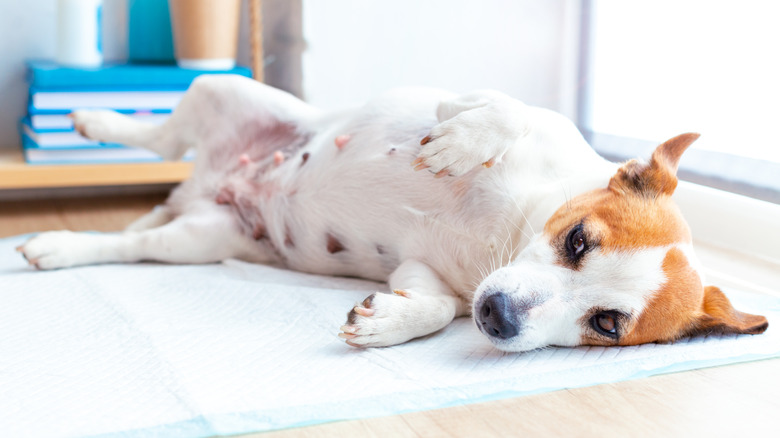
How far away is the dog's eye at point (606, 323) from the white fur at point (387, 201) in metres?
0.03

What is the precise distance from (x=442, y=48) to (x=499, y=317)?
165 cm

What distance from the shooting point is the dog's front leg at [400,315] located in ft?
4.26

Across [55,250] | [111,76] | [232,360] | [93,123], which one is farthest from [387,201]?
[111,76]

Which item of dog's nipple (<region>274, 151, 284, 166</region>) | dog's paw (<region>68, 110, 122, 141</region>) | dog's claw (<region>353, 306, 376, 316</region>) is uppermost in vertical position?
dog's paw (<region>68, 110, 122, 141</region>)

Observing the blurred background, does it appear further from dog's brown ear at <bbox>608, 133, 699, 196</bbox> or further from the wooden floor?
the wooden floor

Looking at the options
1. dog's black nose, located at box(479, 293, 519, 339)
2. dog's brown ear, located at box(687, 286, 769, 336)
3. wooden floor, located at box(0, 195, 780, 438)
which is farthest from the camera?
dog's brown ear, located at box(687, 286, 769, 336)

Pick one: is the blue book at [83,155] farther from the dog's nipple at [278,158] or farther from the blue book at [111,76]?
the dog's nipple at [278,158]

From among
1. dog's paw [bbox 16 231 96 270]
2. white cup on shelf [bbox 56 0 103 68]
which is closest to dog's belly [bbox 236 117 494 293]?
dog's paw [bbox 16 231 96 270]

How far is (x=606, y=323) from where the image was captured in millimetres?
1283

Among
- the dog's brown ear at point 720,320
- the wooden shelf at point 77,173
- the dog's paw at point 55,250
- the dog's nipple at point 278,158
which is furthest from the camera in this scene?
the wooden shelf at point 77,173

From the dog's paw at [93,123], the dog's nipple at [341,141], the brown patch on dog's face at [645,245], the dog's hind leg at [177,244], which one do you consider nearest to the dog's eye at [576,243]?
the brown patch on dog's face at [645,245]

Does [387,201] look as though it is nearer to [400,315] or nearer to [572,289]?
[400,315]

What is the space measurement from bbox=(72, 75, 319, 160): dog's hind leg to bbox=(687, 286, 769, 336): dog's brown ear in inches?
42.8

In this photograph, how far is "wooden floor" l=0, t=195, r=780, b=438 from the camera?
105 centimetres
